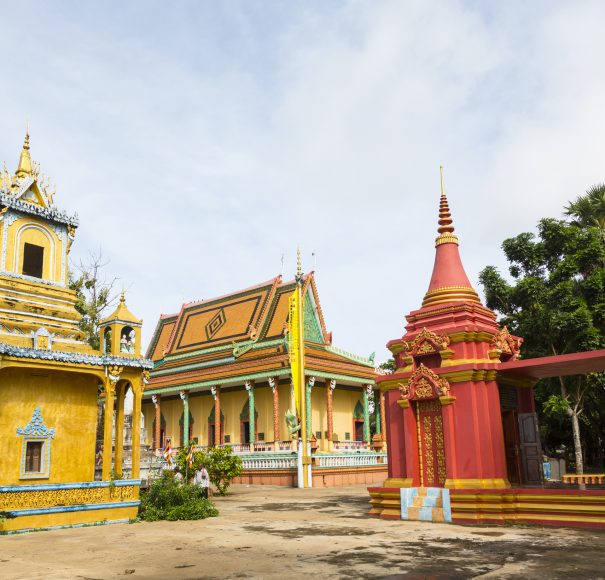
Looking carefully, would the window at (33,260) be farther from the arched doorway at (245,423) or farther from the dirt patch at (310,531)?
the arched doorway at (245,423)

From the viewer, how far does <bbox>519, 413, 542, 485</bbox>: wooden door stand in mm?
13469

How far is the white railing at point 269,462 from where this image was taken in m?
24.8

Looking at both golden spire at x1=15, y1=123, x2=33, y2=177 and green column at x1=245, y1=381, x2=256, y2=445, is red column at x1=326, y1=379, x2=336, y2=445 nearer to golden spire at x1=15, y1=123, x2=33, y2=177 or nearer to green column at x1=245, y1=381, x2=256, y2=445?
green column at x1=245, y1=381, x2=256, y2=445

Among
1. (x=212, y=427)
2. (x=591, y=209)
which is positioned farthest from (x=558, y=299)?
(x=212, y=427)

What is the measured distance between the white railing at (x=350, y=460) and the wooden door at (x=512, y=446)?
1153 centimetres

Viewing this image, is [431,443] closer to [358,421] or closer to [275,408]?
[275,408]

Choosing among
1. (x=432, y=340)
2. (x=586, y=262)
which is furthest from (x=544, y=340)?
(x=432, y=340)

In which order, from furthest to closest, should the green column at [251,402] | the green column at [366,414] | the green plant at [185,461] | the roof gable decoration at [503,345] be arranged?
the green column at [366,414] < the green column at [251,402] < the green plant at [185,461] < the roof gable decoration at [503,345]

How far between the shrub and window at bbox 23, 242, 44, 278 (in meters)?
5.91

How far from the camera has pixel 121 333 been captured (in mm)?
15336

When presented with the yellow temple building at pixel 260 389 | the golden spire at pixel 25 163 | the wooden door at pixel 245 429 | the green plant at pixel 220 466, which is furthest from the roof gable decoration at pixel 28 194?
the wooden door at pixel 245 429

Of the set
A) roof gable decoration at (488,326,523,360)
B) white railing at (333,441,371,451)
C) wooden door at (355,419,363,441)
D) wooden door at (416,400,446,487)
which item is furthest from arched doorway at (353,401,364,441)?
wooden door at (416,400,446,487)

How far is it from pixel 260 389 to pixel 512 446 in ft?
61.1

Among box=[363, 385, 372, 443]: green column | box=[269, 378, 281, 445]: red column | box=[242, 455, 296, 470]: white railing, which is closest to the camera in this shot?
box=[242, 455, 296, 470]: white railing
